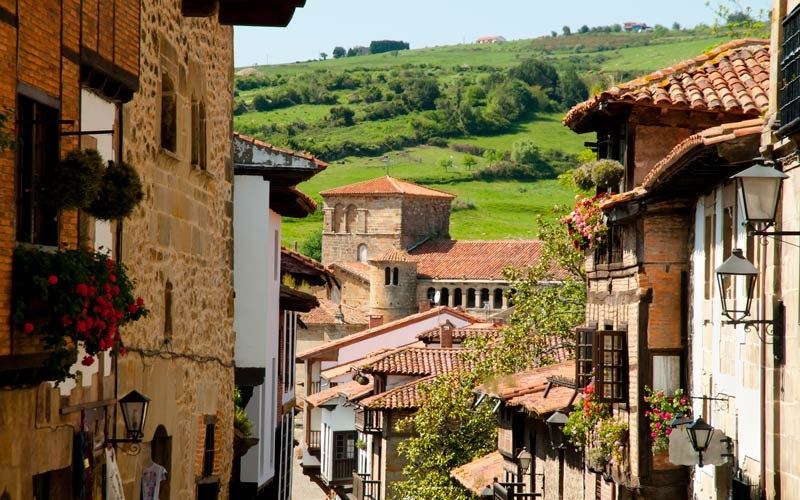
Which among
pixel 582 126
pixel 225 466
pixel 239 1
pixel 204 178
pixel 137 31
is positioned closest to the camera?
pixel 137 31

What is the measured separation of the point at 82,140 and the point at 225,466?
22.8 ft

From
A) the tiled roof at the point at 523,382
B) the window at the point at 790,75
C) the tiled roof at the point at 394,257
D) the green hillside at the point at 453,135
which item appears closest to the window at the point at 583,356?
the tiled roof at the point at 523,382

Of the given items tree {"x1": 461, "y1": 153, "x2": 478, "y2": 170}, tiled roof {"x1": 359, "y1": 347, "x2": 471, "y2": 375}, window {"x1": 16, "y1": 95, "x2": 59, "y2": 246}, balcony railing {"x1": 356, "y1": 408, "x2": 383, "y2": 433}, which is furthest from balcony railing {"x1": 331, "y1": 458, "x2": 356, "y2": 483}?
tree {"x1": 461, "y1": 153, "x2": 478, "y2": 170}

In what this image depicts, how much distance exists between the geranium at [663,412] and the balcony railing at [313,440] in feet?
133

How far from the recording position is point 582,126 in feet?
67.9

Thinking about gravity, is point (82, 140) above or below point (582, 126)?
below

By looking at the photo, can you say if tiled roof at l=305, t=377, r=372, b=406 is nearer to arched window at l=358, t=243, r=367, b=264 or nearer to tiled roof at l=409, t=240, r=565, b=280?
tiled roof at l=409, t=240, r=565, b=280

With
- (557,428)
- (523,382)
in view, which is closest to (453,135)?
(523,382)

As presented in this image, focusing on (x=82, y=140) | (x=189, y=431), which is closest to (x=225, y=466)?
(x=189, y=431)

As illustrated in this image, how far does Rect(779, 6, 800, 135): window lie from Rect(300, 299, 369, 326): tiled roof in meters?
76.0

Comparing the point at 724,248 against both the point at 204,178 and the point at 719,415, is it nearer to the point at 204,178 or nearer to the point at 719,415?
the point at 719,415

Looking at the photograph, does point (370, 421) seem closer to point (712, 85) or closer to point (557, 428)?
point (557, 428)

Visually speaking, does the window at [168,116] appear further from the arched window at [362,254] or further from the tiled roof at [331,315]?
the arched window at [362,254]

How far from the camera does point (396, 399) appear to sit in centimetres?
4025
